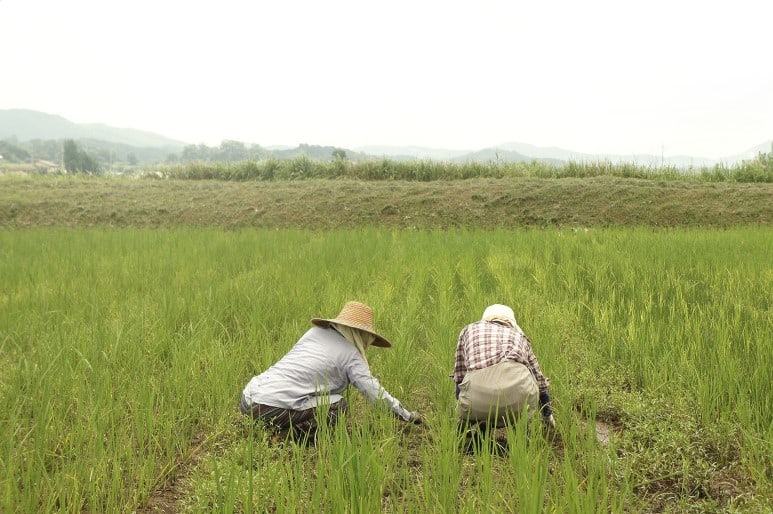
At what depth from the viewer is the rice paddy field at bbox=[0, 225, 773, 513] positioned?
5.24 ft

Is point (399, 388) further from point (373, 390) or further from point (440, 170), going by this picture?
point (440, 170)

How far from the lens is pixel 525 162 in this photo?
14656 millimetres

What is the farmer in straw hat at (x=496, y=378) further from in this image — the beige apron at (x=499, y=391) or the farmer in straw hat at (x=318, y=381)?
the farmer in straw hat at (x=318, y=381)

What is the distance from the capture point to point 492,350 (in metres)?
2.21

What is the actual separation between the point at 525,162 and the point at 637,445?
13.4 meters

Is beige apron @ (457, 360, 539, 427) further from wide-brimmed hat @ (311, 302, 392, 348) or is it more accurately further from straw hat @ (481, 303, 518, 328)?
wide-brimmed hat @ (311, 302, 392, 348)

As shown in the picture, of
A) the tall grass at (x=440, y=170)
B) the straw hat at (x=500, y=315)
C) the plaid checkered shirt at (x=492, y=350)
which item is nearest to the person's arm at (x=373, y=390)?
the plaid checkered shirt at (x=492, y=350)

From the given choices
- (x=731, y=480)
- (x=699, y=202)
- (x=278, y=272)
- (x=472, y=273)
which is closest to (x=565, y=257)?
(x=472, y=273)

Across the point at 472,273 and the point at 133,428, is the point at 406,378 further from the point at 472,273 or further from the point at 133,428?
the point at 472,273

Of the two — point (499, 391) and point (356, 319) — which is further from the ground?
point (356, 319)

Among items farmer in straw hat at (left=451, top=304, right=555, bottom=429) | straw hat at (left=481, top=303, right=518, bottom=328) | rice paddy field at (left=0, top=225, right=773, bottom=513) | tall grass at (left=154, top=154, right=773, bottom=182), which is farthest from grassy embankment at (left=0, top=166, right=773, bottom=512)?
tall grass at (left=154, top=154, right=773, bottom=182)

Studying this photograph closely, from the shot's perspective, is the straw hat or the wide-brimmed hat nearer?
the wide-brimmed hat

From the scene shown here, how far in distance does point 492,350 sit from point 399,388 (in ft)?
1.77

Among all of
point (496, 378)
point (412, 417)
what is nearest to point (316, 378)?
point (412, 417)
